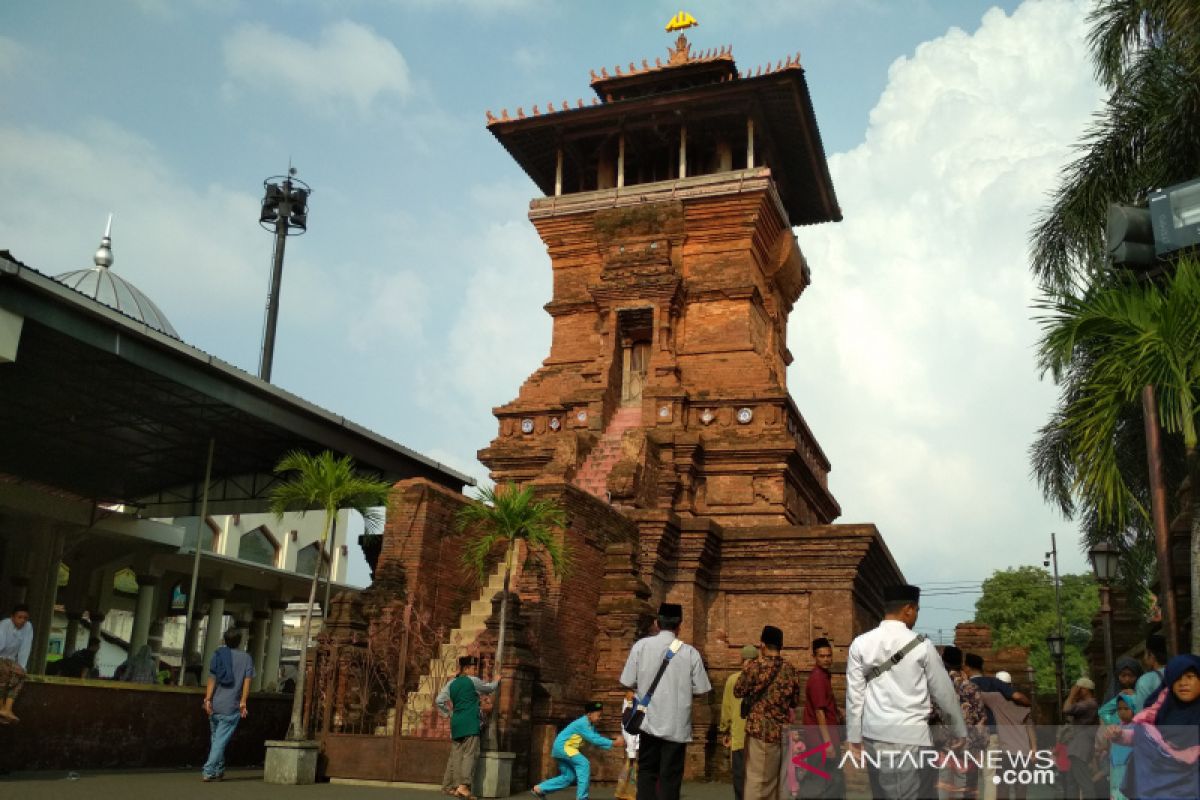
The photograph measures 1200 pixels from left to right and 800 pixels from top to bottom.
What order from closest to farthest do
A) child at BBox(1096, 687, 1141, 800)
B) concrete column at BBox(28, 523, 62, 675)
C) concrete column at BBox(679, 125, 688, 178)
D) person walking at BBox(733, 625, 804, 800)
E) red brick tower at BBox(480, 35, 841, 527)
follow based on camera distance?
child at BBox(1096, 687, 1141, 800)
person walking at BBox(733, 625, 804, 800)
red brick tower at BBox(480, 35, 841, 527)
concrete column at BBox(28, 523, 62, 675)
concrete column at BBox(679, 125, 688, 178)

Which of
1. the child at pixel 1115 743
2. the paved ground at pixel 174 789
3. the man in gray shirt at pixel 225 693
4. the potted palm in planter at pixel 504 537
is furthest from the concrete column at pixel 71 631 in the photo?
the child at pixel 1115 743

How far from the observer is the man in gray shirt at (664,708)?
7.16 m

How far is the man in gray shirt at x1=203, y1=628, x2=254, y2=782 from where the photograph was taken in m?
11.4

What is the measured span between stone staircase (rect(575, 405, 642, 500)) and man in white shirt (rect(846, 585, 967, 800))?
14.7 metres

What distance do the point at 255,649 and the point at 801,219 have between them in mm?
24452

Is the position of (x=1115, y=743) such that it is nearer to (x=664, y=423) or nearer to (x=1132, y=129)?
(x=1132, y=129)

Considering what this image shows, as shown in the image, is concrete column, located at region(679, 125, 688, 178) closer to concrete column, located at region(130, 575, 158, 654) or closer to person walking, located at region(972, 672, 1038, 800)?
person walking, located at region(972, 672, 1038, 800)

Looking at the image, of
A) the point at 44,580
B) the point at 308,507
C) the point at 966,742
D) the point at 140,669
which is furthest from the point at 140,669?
the point at 966,742

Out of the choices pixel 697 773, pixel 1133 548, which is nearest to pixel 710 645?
pixel 697 773

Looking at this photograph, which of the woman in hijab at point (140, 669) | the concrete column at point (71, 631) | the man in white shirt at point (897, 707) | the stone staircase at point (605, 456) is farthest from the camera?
the concrete column at point (71, 631)

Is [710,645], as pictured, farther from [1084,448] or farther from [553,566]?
[1084,448]

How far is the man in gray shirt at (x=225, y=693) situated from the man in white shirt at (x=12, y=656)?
6.14 feet

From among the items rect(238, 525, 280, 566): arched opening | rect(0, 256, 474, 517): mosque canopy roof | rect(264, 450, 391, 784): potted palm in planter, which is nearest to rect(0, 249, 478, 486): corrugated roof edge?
rect(0, 256, 474, 517): mosque canopy roof

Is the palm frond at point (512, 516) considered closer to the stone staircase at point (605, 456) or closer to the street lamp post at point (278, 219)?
the stone staircase at point (605, 456)
